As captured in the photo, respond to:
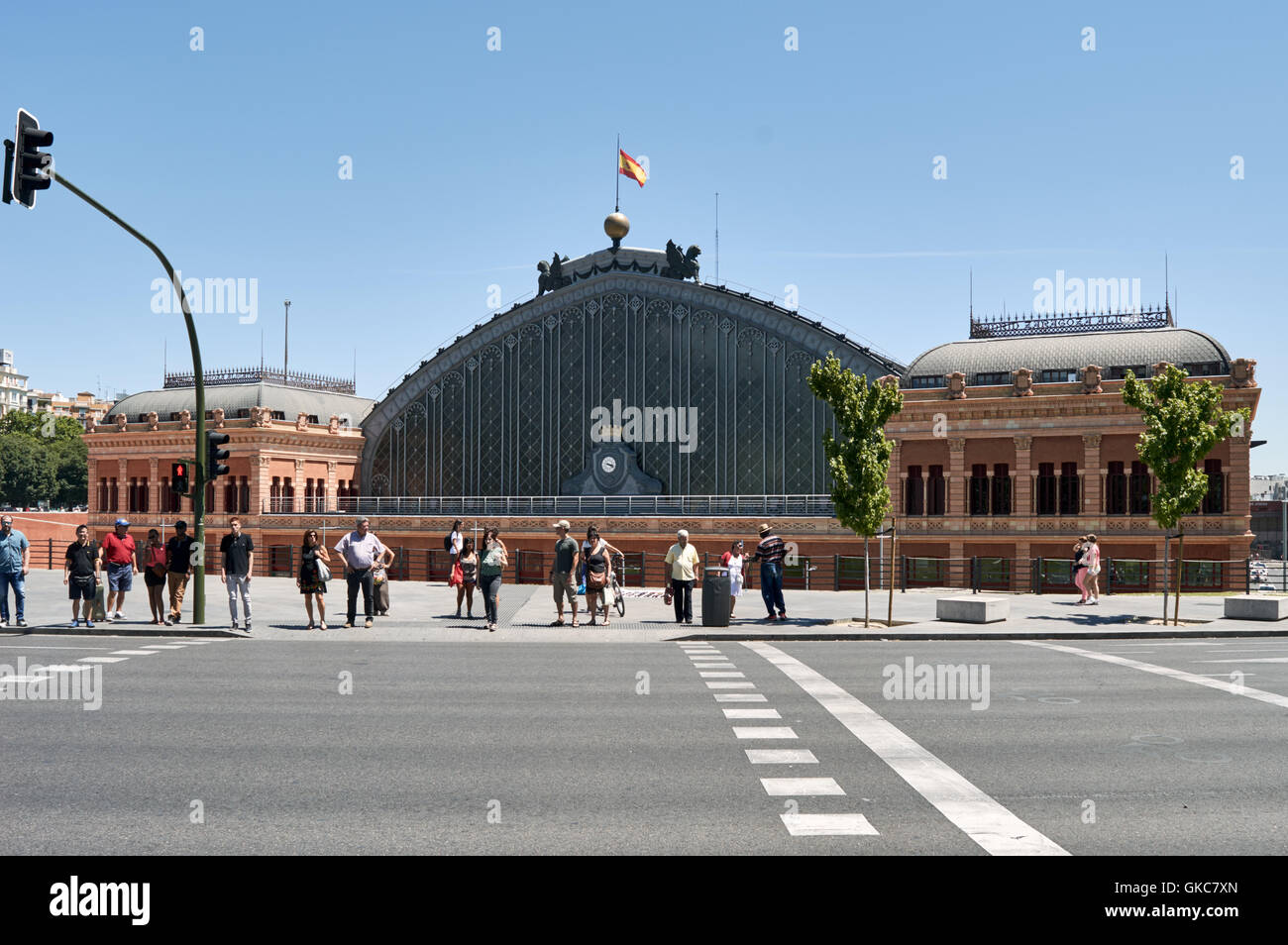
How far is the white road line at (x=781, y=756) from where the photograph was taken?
956 centimetres

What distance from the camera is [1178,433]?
77.4 ft

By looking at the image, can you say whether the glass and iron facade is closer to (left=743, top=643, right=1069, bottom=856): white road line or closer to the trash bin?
the trash bin

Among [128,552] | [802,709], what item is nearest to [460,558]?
[128,552]

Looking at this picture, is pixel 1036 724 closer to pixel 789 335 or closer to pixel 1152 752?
pixel 1152 752

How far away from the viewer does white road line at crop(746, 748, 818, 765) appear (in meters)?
9.56

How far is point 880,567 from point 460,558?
60.5 ft

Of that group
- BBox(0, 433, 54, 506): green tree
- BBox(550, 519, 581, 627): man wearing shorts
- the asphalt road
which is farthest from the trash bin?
BBox(0, 433, 54, 506): green tree

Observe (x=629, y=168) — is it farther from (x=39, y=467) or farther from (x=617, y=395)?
(x=39, y=467)

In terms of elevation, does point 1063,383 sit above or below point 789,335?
below

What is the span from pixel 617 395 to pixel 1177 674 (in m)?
40.1

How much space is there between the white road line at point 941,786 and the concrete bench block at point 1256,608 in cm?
1523

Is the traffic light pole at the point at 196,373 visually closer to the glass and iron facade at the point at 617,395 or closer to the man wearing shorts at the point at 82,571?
the man wearing shorts at the point at 82,571

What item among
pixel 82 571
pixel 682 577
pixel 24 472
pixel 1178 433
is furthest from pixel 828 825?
pixel 24 472

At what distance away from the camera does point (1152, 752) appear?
32.9 feet
